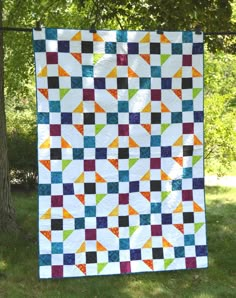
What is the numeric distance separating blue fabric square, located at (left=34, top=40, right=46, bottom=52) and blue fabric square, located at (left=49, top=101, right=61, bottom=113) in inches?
19.5

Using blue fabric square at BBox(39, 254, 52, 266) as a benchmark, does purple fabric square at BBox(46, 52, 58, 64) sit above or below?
above

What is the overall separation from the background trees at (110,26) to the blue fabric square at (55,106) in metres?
1.68

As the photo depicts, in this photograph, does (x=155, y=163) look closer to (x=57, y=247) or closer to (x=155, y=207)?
(x=155, y=207)

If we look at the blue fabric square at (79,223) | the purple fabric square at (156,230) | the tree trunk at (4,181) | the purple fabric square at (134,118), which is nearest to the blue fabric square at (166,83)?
the purple fabric square at (134,118)

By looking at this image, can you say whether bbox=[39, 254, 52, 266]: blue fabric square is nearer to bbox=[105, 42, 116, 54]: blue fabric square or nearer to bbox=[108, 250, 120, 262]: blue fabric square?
bbox=[108, 250, 120, 262]: blue fabric square

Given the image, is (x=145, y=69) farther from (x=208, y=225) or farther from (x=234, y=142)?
(x=234, y=142)

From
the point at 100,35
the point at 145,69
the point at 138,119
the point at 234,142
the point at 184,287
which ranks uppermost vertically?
the point at 100,35

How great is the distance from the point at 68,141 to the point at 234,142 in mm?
6044

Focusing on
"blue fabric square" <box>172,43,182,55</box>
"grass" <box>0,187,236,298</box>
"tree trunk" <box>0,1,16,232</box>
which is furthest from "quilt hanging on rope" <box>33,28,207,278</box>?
"tree trunk" <box>0,1,16,232</box>

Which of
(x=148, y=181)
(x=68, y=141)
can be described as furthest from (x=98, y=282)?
(x=68, y=141)

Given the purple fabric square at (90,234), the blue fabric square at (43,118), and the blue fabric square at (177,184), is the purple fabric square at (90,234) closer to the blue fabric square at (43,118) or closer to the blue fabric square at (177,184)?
the blue fabric square at (177,184)

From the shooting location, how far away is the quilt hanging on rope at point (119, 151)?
4336mm

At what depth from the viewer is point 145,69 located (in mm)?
4473

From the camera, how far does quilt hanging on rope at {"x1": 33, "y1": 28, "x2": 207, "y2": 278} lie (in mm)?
4336
